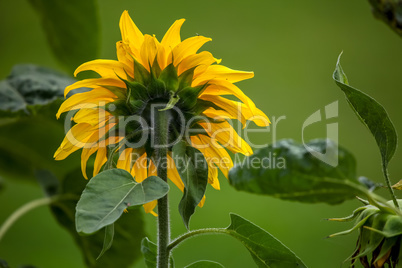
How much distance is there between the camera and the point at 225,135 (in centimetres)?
54

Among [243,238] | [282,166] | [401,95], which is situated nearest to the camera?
[282,166]

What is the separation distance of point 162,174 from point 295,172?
0.15 meters

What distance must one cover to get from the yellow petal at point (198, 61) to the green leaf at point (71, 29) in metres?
0.48

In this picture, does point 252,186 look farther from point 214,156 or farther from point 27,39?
point 27,39

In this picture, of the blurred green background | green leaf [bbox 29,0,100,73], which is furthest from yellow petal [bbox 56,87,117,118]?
the blurred green background

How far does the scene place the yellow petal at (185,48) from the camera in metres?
0.52

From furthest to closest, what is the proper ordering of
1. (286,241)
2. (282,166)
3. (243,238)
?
1. (286,241)
2. (243,238)
3. (282,166)

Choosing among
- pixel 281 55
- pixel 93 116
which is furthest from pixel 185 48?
pixel 281 55

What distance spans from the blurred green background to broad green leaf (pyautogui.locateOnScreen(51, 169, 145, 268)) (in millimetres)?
787

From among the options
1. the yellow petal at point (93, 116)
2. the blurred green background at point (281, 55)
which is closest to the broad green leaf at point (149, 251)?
the yellow petal at point (93, 116)

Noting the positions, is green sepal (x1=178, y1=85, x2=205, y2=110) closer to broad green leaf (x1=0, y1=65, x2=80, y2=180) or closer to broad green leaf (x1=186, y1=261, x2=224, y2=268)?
broad green leaf (x1=186, y1=261, x2=224, y2=268)

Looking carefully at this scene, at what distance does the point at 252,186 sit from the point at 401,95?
1521 mm

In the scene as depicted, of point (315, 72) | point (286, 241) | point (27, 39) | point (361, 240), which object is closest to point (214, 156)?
point (361, 240)

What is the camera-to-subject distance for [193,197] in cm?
46
